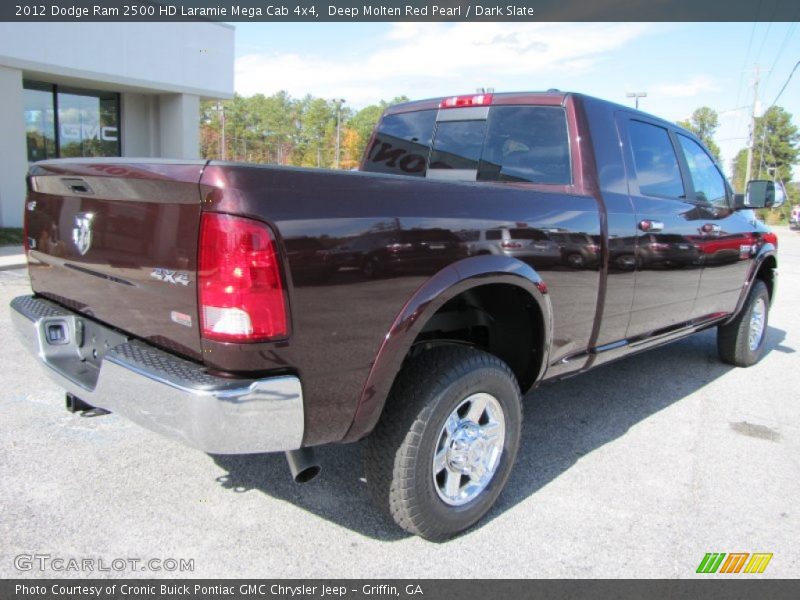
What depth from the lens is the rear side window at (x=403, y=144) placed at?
161 inches

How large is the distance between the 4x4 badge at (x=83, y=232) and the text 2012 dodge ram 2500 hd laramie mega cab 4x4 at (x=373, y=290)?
0.04ft

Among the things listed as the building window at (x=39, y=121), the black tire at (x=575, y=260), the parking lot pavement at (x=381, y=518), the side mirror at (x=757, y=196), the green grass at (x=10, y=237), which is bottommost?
the parking lot pavement at (x=381, y=518)

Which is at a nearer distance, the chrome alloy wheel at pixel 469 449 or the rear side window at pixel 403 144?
the chrome alloy wheel at pixel 469 449

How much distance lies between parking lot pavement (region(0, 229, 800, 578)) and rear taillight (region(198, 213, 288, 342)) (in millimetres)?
1057

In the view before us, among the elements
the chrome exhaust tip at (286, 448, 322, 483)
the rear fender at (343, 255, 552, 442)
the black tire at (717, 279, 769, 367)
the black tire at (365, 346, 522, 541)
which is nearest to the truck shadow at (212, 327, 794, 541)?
the black tire at (717, 279, 769, 367)

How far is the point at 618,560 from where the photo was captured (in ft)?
8.31

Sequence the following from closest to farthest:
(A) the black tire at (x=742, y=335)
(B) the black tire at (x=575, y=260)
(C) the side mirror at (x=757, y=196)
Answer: (B) the black tire at (x=575, y=260)
(C) the side mirror at (x=757, y=196)
(A) the black tire at (x=742, y=335)

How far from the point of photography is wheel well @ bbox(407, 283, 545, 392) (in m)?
2.79

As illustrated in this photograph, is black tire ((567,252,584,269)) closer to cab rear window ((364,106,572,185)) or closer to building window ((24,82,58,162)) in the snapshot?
cab rear window ((364,106,572,185))

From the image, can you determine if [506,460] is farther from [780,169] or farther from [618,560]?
[780,169]

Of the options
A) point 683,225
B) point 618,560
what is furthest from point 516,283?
point 683,225

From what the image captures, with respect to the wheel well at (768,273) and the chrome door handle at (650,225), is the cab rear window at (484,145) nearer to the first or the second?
the chrome door handle at (650,225)

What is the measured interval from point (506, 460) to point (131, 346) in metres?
1.69

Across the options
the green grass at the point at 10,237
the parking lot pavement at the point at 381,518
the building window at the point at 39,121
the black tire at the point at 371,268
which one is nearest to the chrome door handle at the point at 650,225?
the parking lot pavement at the point at 381,518
